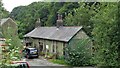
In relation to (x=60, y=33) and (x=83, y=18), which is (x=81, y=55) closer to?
(x=83, y=18)

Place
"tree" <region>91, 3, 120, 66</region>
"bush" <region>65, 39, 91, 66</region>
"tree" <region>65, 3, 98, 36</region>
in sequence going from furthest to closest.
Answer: "tree" <region>65, 3, 98, 36</region>
"bush" <region>65, 39, 91, 66</region>
"tree" <region>91, 3, 120, 66</region>

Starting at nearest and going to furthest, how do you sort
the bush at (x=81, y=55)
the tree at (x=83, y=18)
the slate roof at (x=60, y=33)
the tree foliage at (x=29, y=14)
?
the tree foliage at (x=29, y=14) → the bush at (x=81, y=55) → the tree at (x=83, y=18) → the slate roof at (x=60, y=33)

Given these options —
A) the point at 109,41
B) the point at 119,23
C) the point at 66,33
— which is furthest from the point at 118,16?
the point at 66,33

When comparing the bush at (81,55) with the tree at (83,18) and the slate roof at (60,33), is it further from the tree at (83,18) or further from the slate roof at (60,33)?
the slate roof at (60,33)

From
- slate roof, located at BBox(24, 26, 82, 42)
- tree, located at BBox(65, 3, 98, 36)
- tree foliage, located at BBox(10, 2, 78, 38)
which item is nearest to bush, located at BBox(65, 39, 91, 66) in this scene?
tree, located at BBox(65, 3, 98, 36)

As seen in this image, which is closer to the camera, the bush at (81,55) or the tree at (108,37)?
the tree at (108,37)

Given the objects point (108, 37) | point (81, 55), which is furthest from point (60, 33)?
point (108, 37)

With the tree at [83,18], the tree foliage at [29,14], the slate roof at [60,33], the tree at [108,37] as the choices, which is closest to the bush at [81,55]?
the tree at [83,18]

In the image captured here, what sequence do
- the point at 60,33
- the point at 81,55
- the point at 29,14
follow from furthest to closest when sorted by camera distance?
the point at 60,33, the point at 81,55, the point at 29,14

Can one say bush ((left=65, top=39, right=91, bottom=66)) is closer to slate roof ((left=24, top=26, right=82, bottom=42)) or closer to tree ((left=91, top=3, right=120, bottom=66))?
slate roof ((left=24, top=26, right=82, bottom=42))

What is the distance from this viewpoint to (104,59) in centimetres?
234

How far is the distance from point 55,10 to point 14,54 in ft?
4.36

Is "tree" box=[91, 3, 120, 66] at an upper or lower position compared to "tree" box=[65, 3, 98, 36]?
lower

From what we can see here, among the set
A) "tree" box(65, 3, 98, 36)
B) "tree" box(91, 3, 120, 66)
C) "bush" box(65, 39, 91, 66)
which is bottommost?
"bush" box(65, 39, 91, 66)
